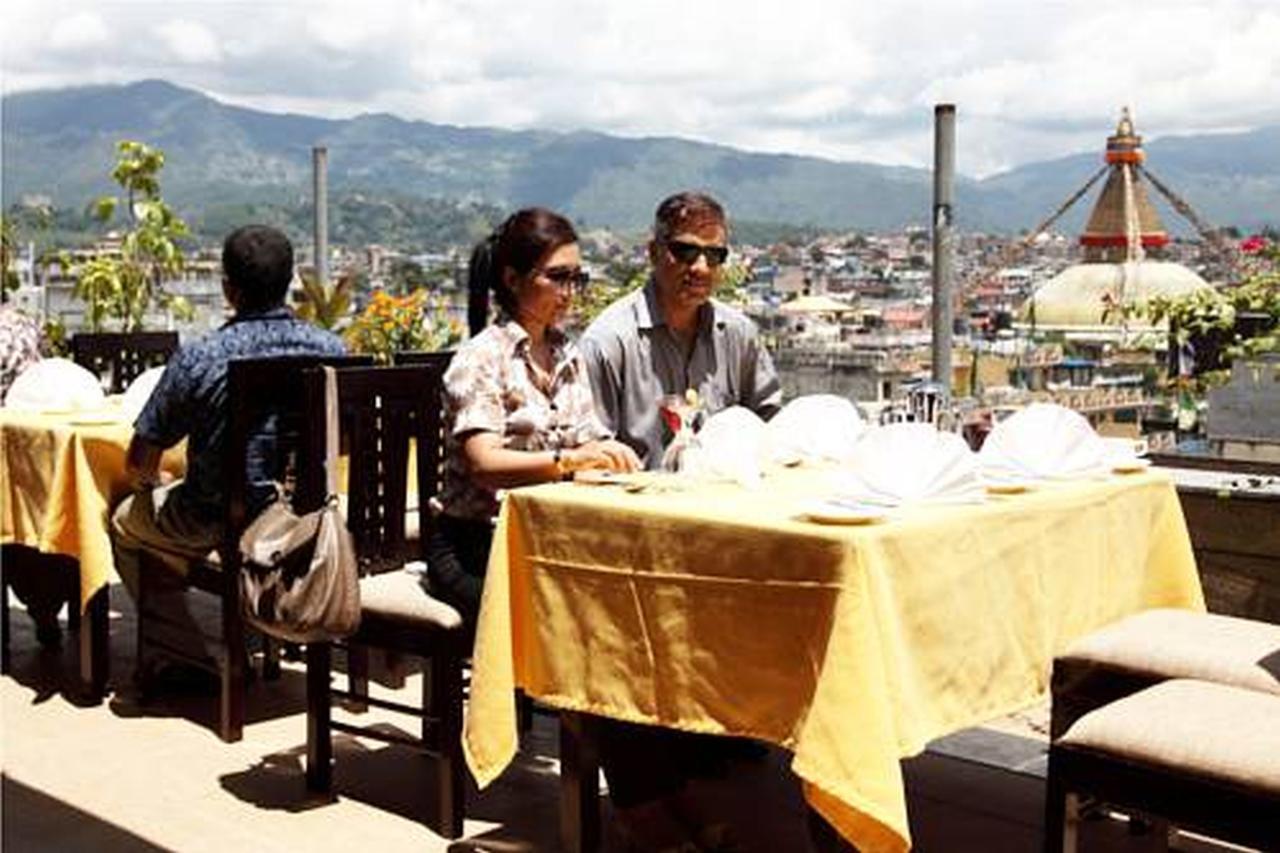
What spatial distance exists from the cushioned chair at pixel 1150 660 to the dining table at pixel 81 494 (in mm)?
2816

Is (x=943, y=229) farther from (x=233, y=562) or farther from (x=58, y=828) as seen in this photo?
(x=58, y=828)

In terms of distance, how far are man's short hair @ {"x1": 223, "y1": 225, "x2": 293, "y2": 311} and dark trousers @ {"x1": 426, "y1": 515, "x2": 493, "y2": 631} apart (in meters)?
1.11

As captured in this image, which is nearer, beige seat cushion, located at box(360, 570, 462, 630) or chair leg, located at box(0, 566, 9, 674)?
beige seat cushion, located at box(360, 570, 462, 630)

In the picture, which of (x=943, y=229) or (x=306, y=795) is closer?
(x=306, y=795)

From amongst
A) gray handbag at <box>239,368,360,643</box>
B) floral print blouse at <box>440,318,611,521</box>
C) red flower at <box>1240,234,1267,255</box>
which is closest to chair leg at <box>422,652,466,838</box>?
gray handbag at <box>239,368,360,643</box>

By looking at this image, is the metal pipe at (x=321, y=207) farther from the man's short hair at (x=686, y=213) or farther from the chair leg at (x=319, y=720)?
the man's short hair at (x=686, y=213)

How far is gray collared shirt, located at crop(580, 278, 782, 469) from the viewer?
11.9 ft

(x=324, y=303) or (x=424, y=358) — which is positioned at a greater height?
(x=324, y=303)

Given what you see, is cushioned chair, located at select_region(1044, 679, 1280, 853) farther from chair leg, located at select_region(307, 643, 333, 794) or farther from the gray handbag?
chair leg, located at select_region(307, 643, 333, 794)

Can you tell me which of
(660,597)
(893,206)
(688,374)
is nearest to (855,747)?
(660,597)

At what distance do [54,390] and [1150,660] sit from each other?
11.8 ft

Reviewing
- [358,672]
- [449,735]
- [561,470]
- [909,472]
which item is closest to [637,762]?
[449,735]

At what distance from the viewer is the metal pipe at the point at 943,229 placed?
16.4 feet

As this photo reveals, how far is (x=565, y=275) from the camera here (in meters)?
3.29
